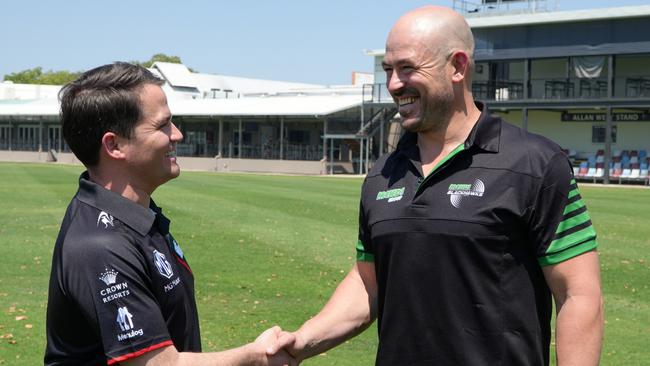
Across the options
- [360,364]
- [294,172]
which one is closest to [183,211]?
[360,364]

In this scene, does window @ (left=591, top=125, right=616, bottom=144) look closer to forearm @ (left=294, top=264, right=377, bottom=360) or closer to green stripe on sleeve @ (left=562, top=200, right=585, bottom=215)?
forearm @ (left=294, top=264, right=377, bottom=360)

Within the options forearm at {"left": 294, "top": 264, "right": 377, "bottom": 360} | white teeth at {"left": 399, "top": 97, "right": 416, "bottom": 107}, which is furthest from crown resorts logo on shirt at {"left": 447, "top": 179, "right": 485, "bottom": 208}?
forearm at {"left": 294, "top": 264, "right": 377, "bottom": 360}

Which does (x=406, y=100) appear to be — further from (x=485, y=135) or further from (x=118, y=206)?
(x=118, y=206)

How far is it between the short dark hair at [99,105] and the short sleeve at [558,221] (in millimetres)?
1549

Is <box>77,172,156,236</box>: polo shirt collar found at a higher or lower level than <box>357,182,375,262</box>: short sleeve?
higher

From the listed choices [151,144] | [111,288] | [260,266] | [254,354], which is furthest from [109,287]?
[260,266]

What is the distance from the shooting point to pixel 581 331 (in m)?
3.06

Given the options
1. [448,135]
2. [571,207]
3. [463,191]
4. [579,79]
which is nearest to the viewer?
[571,207]

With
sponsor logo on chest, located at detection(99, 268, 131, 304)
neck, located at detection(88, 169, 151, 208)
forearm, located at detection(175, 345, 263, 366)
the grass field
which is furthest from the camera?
the grass field

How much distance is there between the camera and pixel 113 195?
317 centimetres

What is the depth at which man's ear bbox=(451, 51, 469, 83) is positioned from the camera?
343 centimetres

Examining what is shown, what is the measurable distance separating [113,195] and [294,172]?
5260 cm

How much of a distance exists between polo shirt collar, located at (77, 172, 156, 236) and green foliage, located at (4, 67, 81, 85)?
134738 millimetres

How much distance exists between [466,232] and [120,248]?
4.16ft
